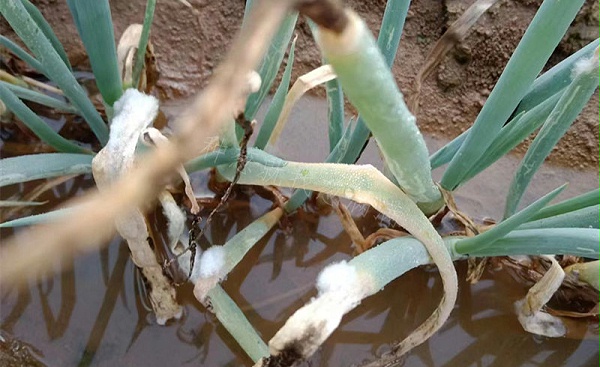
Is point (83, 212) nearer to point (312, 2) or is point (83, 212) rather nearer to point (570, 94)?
point (312, 2)

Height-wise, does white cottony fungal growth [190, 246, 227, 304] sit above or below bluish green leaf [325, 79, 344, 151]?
below

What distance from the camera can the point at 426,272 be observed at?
2.79 ft

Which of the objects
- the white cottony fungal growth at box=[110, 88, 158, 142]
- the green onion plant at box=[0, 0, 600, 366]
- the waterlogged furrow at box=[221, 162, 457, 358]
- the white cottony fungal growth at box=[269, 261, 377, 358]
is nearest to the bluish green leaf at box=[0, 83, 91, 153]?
the green onion plant at box=[0, 0, 600, 366]

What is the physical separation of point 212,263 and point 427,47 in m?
0.59

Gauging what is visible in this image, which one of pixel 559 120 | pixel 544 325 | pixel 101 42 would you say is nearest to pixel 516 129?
pixel 559 120

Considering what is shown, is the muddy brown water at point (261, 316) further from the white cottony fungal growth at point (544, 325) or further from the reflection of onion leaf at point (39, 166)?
the reflection of onion leaf at point (39, 166)

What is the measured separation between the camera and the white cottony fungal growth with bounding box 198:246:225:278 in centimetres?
71

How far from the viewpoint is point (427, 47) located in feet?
3.56

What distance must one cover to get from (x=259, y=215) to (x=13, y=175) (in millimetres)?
336

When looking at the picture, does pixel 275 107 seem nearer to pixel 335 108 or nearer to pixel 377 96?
pixel 335 108

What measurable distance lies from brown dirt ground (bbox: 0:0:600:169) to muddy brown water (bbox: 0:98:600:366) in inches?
11.0

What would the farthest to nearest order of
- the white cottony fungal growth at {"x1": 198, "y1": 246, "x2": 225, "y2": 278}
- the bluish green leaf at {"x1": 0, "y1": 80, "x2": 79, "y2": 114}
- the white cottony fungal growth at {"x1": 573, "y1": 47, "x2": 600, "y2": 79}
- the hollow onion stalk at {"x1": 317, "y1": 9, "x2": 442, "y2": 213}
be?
the bluish green leaf at {"x1": 0, "y1": 80, "x2": 79, "y2": 114}, the white cottony fungal growth at {"x1": 198, "y1": 246, "x2": 225, "y2": 278}, the white cottony fungal growth at {"x1": 573, "y1": 47, "x2": 600, "y2": 79}, the hollow onion stalk at {"x1": 317, "y1": 9, "x2": 442, "y2": 213}

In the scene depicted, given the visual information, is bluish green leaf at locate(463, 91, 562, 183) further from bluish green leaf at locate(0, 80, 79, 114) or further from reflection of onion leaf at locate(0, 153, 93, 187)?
bluish green leaf at locate(0, 80, 79, 114)

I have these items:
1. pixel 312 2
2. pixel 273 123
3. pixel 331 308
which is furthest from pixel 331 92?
pixel 312 2
